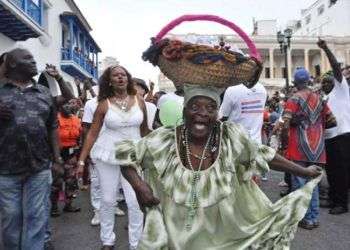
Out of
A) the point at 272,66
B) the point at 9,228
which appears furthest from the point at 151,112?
the point at 272,66

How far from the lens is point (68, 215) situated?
273 inches

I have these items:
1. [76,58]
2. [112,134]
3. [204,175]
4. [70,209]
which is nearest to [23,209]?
[112,134]

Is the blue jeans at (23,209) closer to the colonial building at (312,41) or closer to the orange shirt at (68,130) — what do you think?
the orange shirt at (68,130)

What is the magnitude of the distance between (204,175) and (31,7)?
15.9 metres

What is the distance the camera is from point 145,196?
2.87m

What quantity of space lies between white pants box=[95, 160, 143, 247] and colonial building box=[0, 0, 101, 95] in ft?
31.0

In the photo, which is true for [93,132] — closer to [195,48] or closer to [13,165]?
[13,165]

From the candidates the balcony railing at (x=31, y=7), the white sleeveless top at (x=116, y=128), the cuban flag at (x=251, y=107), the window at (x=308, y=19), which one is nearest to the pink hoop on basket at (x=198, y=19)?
the white sleeveless top at (x=116, y=128)

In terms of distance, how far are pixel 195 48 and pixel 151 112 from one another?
7.94ft

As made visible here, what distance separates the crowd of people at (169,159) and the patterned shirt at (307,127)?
11mm

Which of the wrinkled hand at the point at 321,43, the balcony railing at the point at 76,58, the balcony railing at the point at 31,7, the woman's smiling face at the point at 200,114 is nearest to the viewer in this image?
the woman's smiling face at the point at 200,114

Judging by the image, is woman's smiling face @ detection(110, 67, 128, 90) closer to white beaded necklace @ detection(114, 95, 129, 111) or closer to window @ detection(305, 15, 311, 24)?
white beaded necklace @ detection(114, 95, 129, 111)

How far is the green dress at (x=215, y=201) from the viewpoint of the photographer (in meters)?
2.88

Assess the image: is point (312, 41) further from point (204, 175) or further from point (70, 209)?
point (204, 175)
